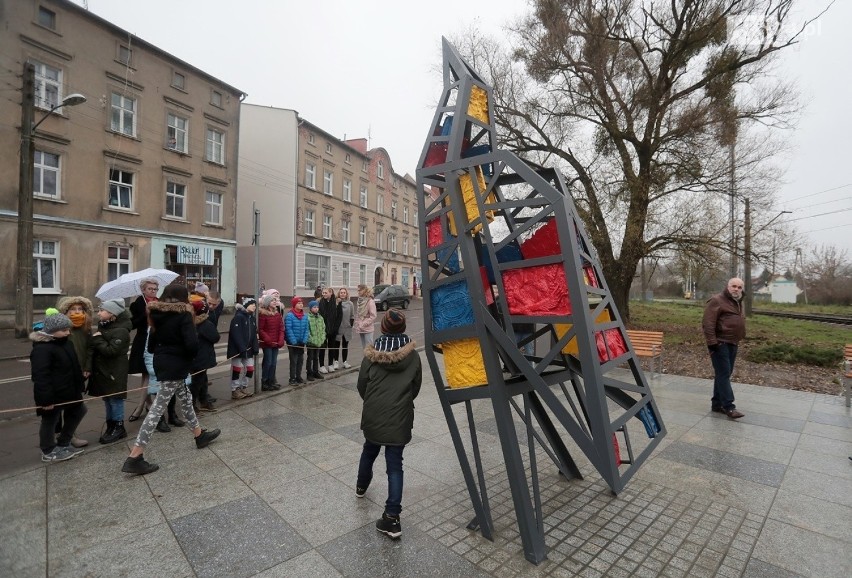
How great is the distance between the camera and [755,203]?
14344 millimetres

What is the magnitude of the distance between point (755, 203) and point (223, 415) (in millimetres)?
16155

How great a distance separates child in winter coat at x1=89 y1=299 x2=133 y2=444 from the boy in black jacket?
328 centimetres

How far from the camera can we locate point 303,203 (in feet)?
95.5

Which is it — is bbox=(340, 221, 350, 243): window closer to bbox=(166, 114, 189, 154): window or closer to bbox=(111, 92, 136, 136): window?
bbox=(166, 114, 189, 154): window

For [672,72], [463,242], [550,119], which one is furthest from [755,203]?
[463,242]

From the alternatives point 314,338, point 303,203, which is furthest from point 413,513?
point 303,203

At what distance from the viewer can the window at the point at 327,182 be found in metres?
31.1

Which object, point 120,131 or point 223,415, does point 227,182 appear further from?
point 223,415

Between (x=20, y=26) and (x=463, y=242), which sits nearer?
(x=463, y=242)

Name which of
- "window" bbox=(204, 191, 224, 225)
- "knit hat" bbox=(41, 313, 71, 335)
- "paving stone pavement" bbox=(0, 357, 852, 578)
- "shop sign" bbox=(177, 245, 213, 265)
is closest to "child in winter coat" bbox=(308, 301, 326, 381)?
"paving stone pavement" bbox=(0, 357, 852, 578)

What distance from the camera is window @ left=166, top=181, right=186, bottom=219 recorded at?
67.7 feet

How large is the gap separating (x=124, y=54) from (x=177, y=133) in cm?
349

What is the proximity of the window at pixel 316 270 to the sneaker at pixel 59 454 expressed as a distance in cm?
2490

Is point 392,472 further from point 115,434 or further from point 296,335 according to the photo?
point 296,335
